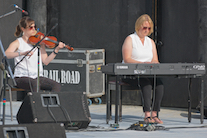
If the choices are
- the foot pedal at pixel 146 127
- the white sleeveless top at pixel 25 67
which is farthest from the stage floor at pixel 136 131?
the white sleeveless top at pixel 25 67

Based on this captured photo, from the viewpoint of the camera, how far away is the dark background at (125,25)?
6.26m

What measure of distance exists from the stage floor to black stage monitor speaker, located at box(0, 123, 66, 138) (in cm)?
110

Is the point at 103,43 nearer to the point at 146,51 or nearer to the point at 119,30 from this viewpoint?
the point at 119,30

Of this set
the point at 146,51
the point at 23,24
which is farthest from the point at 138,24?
the point at 23,24

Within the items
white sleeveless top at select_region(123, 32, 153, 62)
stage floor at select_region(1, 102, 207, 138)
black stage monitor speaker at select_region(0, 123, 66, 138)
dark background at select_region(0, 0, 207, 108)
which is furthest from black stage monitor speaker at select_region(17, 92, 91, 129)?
dark background at select_region(0, 0, 207, 108)

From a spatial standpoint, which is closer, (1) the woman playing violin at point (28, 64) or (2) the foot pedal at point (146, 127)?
(2) the foot pedal at point (146, 127)

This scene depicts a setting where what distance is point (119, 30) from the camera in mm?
6906

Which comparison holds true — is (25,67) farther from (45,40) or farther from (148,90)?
(148,90)

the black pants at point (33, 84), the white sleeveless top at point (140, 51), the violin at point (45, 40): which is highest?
the violin at point (45, 40)

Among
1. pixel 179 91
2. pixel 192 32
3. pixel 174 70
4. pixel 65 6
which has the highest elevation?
pixel 65 6

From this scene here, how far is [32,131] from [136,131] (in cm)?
175

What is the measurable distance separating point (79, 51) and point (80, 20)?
67cm

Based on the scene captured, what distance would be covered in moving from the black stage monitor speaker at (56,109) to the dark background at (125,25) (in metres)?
2.26

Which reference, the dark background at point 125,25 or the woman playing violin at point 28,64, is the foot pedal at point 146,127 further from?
the dark background at point 125,25
